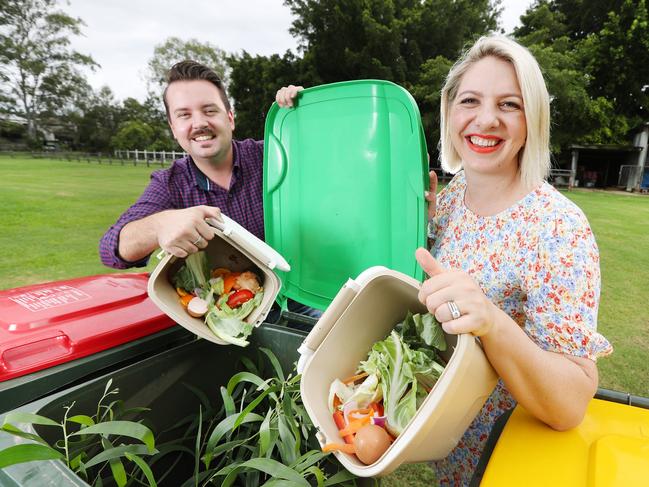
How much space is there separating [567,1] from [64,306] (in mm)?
26622

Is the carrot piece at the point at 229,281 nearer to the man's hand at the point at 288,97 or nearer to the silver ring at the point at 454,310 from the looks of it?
the man's hand at the point at 288,97

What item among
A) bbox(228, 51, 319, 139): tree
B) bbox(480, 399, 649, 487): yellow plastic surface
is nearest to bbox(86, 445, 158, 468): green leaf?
bbox(480, 399, 649, 487): yellow plastic surface

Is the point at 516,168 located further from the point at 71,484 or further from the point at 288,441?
the point at 71,484

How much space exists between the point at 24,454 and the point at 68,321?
0.71 meters

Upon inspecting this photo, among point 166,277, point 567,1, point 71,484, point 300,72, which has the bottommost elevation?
point 71,484

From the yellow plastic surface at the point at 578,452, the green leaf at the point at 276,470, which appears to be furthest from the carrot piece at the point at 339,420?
the yellow plastic surface at the point at 578,452

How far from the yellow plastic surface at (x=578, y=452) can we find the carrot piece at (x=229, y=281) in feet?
3.15

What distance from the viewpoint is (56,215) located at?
738 centimetres

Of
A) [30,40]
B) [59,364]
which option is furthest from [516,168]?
[30,40]

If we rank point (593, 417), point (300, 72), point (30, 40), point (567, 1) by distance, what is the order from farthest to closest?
1. point (30, 40)
2. point (567, 1)
3. point (300, 72)
4. point (593, 417)

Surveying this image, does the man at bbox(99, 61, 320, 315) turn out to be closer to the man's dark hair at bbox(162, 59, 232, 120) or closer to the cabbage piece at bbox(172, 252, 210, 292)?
the man's dark hair at bbox(162, 59, 232, 120)

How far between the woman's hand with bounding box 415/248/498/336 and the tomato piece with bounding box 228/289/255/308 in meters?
0.78

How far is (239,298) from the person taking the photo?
1.35m

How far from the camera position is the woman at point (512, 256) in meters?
0.75
